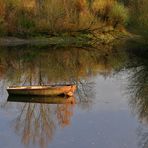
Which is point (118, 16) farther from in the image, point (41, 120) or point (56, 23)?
point (41, 120)

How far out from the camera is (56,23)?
5981 centimetres

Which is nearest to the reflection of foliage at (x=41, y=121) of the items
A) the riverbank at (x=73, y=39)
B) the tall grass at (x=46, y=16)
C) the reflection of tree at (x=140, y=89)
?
the reflection of tree at (x=140, y=89)

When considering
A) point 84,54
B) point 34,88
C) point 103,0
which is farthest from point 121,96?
point 103,0

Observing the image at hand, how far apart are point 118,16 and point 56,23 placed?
10.2 meters

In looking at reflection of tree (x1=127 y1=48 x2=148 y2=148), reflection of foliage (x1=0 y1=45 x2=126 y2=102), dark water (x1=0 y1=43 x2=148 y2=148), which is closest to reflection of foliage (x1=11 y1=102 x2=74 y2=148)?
dark water (x1=0 y1=43 x2=148 y2=148)

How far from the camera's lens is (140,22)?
48.7 m

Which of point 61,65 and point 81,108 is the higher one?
point 61,65

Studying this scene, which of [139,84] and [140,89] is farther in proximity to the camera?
[139,84]

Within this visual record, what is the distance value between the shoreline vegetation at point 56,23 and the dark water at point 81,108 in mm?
15805

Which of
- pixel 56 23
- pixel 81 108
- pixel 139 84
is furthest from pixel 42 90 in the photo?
pixel 56 23

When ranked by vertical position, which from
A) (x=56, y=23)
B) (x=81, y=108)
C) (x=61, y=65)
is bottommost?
(x=81, y=108)

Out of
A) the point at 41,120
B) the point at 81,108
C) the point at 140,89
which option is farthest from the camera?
the point at 140,89

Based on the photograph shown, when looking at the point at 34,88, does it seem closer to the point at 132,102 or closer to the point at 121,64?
the point at 132,102

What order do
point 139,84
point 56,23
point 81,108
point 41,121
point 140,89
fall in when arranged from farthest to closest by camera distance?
point 56,23, point 139,84, point 140,89, point 81,108, point 41,121
